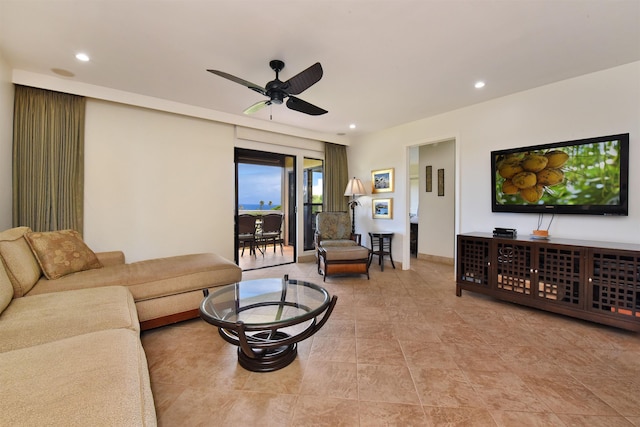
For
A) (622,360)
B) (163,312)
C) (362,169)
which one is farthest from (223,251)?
(622,360)

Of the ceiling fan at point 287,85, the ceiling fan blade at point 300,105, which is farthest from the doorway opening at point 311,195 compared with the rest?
the ceiling fan at point 287,85

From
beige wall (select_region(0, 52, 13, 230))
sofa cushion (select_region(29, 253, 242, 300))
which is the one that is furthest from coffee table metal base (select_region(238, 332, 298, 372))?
beige wall (select_region(0, 52, 13, 230))

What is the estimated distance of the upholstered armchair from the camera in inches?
178

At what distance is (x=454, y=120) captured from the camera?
3.81 m

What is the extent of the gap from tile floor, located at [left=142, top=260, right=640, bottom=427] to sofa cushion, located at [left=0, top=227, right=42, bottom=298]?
896 mm

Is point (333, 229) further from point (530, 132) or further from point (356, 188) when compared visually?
point (530, 132)

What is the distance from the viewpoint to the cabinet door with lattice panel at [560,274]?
7.90ft

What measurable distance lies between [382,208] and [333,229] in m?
1.05

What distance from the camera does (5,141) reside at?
8.50 ft

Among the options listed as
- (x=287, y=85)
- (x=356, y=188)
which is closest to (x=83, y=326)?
(x=287, y=85)

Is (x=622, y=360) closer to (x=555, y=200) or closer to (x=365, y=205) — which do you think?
(x=555, y=200)

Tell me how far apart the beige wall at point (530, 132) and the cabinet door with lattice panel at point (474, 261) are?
1.88 ft

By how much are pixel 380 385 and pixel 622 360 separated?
5.91ft

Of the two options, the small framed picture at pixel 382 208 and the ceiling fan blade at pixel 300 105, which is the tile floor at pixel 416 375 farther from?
the small framed picture at pixel 382 208
